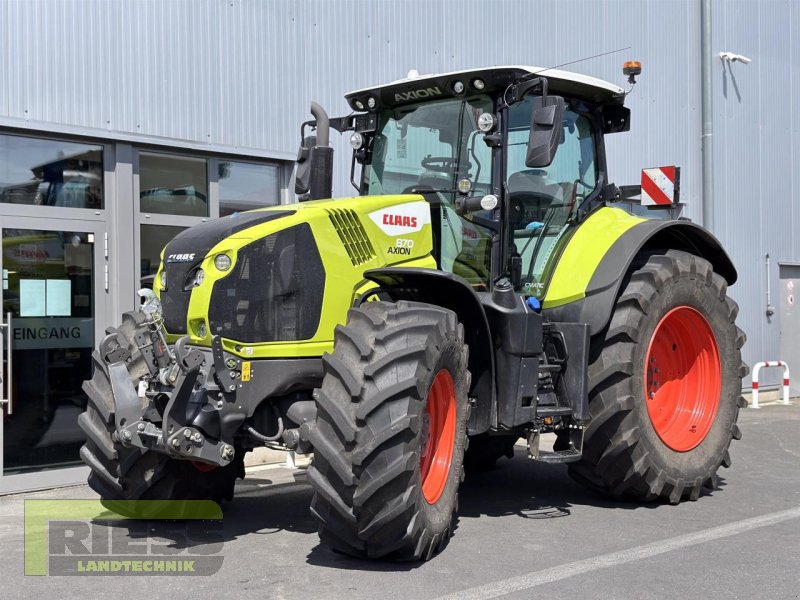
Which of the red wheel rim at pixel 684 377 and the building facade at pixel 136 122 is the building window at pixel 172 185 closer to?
the building facade at pixel 136 122

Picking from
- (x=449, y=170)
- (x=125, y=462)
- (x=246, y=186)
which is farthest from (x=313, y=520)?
(x=246, y=186)

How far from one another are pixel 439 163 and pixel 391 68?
429 cm

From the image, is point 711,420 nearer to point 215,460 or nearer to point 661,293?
point 661,293

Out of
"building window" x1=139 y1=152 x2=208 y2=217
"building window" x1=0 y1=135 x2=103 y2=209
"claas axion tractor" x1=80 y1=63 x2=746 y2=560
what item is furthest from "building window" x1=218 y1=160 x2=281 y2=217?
"claas axion tractor" x1=80 y1=63 x2=746 y2=560

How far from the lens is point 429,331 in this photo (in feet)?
18.3

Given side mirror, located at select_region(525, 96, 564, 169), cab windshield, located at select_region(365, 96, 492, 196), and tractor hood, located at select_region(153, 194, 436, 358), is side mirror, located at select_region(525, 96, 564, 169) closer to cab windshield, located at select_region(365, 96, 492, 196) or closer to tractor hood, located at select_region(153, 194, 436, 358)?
cab windshield, located at select_region(365, 96, 492, 196)

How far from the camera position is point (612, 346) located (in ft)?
22.9

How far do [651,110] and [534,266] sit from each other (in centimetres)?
785

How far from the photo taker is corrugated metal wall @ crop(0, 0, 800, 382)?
28.3 ft

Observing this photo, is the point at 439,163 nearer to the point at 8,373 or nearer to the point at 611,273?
the point at 611,273

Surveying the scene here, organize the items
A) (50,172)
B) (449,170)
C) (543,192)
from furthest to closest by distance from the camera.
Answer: (50,172), (543,192), (449,170)

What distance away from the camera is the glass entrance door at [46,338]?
838 centimetres

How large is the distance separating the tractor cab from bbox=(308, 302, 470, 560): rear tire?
125 centimetres

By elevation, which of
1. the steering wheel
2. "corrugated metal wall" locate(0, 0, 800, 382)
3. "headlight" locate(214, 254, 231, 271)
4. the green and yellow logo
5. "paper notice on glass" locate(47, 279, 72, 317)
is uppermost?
"corrugated metal wall" locate(0, 0, 800, 382)
